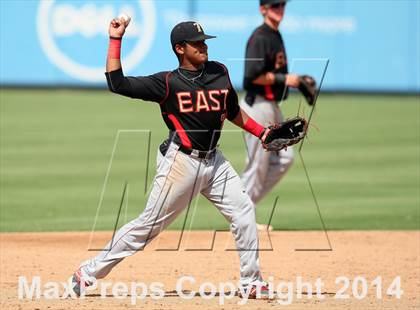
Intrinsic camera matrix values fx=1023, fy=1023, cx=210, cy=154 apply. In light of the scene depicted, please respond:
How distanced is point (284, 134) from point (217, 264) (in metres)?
1.99

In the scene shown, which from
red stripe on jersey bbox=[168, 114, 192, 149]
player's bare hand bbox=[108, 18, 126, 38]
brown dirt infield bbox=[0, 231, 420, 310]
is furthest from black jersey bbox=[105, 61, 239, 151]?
brown dirt infield bbox=[0, 231, 420, 310]

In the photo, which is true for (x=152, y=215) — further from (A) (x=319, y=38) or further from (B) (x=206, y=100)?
(A) (x=319, y=38)

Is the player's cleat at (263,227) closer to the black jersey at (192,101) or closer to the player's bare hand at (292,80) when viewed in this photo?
the player's bare hand at (292,80)

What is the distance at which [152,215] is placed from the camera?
7.94 m

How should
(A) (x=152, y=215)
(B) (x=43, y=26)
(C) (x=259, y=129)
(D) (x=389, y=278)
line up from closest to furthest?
(A) (x=152, y=215), (C) (x=259, y=129), (D) (x=389, y=278), (B) (x=43, y=26)

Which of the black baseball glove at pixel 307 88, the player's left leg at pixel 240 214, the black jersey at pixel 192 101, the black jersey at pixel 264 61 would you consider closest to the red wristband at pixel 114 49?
the black jersey at pixel 192 101

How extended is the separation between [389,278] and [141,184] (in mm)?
6314

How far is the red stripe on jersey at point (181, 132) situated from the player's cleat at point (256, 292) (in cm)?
121

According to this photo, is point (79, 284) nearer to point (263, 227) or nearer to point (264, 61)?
point (263, 227)

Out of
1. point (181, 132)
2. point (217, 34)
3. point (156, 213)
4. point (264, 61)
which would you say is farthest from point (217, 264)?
point (217, 34)

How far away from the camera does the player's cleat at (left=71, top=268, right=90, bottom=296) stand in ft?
26.2

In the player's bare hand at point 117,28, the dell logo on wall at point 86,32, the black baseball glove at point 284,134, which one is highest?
the player's bare hand at point 117,28

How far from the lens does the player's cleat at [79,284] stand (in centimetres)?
800

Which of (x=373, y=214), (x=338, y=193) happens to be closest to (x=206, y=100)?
(x=373, y=214)
